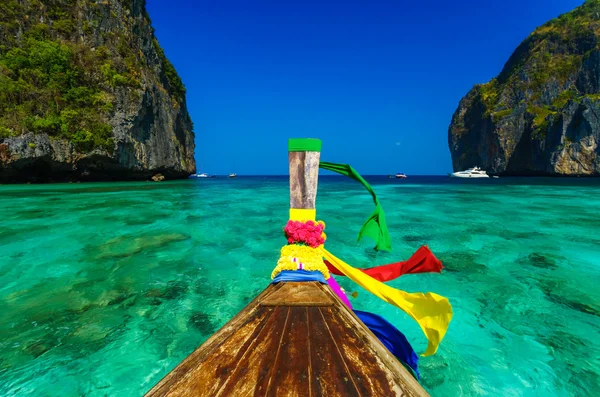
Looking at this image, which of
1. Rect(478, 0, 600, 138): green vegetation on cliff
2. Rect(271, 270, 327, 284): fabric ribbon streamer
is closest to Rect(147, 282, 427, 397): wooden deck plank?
Rect(271, 270, 327, 284): fabric ribbon streamer

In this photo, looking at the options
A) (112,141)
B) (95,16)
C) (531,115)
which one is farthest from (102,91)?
(531,115)

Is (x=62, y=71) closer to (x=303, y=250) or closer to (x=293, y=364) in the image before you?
(x=303, y=250)

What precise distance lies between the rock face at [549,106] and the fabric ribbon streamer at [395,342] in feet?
231

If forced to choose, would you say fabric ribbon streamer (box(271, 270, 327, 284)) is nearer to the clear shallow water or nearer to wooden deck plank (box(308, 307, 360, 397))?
wooden deck plank (box(308, 307, 360, 397))

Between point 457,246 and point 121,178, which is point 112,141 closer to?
point 121,178

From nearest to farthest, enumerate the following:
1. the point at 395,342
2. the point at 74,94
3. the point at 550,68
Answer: the point at 395,342 → the point at 74,94 → the point at 550,68

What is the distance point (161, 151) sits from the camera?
38.5 metres

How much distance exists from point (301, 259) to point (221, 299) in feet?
9.55

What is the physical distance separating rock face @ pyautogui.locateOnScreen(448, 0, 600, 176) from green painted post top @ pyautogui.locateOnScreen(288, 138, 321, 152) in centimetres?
7030

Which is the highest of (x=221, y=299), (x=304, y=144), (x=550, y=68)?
(x=550, y=68)

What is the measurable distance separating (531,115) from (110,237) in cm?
8197

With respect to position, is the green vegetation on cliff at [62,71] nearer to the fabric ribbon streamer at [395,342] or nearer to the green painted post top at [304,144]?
the green painted post top at [304,144]

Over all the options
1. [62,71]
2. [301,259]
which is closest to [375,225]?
[301,259]

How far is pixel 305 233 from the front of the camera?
2512mm
